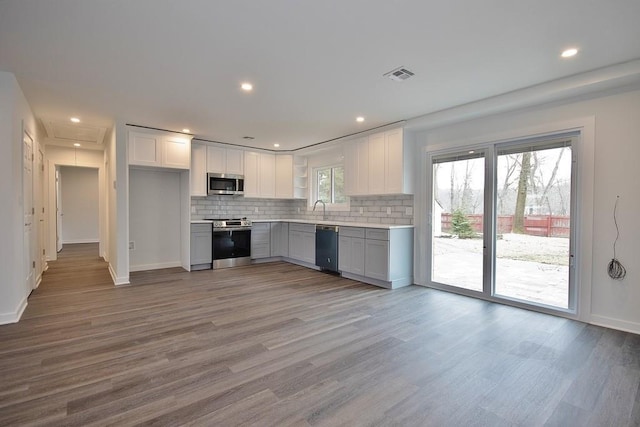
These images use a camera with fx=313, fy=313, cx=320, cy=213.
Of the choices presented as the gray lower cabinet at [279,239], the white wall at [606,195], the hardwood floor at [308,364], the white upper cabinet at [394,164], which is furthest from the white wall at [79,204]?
the white wall at [606,195]

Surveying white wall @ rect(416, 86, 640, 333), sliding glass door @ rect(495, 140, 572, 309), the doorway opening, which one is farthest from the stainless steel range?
the doorway opening

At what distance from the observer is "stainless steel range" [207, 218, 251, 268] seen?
5.95 m

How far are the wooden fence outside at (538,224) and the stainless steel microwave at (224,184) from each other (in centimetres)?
438

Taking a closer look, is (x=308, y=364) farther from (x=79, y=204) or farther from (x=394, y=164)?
(x=79, y=204)

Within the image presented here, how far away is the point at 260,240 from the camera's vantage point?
6.54 m

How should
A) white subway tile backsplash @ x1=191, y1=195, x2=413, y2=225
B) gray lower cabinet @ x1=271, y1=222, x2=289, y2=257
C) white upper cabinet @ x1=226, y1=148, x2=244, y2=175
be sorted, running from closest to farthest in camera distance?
white subway tile backsplash @ x1=191, y1=195, x2=413, y2=225
white upper cabinet @ x1=226, y1=148, x2=244, y2=175
gray lower cabinet @ x1=271, y1=222, x2=289, y2=257

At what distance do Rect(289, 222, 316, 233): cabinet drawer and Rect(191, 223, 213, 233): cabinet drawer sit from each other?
62.8 inches

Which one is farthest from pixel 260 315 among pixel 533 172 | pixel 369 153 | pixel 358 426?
pixel 533 172

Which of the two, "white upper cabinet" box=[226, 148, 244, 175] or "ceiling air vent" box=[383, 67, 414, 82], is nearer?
"ceiling air vent" box=[383, 67, 414, 82]

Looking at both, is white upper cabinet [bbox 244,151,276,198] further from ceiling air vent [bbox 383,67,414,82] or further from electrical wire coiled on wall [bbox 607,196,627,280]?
electrical wire coiled on wall [bbox 607,196,627,280]

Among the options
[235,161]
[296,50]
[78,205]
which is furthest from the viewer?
[78,205]

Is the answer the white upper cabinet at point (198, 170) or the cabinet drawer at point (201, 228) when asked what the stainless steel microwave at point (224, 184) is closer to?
the white upper cabinet at point (198, 170)

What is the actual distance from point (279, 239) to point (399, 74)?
4.48 meters

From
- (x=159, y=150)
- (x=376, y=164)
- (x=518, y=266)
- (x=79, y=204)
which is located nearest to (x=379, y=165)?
(x=376, y=164)
